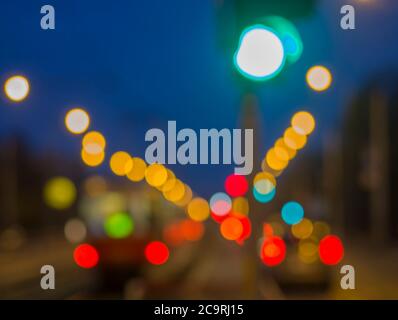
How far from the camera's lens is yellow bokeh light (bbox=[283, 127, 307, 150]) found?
15.2 ft

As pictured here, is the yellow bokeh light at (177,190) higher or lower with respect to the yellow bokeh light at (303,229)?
higher

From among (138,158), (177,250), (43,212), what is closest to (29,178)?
(43,212)

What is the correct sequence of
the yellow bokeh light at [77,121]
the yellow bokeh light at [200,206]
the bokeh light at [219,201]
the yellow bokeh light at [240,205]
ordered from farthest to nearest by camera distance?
the yellow bokeh light at [200,206] < the bokeh light at [219,201] < the yellow bokeh light at [240,205] < the yellow bokeh light at [77,121]

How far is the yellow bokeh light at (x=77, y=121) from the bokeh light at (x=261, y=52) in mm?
1129

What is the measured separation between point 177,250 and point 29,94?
16577mm

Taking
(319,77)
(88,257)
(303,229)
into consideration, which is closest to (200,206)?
(319,77)

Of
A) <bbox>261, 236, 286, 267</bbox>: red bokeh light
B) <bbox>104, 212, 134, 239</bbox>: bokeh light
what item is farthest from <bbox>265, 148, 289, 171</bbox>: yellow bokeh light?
<bbox>104, 212, 134, 239</bbox>: bokeh light

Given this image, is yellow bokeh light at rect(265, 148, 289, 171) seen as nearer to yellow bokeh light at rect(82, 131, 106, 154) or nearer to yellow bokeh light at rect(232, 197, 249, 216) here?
yellow bokeh light at rect(232, 197, 249, 216)

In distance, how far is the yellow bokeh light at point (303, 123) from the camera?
14.9 ft

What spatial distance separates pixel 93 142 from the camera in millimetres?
4270

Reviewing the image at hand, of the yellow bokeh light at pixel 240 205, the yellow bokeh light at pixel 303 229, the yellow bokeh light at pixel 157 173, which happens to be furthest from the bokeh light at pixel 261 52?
the yellow bokeh light at pixel 303 229

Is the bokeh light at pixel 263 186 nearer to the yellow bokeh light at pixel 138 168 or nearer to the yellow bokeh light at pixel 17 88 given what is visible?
the yellow bokeh light at pixel 138 168

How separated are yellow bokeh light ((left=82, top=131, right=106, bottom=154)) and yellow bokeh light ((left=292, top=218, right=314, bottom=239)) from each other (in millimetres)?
11050
